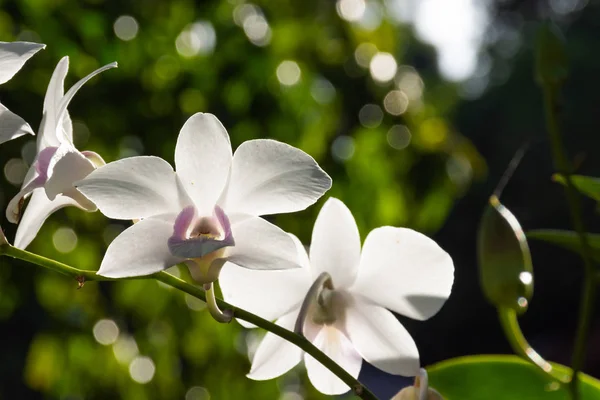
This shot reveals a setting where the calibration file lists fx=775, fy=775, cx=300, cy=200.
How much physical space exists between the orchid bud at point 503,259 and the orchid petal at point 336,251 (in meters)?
0.08

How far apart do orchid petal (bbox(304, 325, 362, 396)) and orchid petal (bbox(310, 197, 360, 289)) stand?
33 millimetres

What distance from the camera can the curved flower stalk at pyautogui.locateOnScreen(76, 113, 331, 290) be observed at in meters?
0.38

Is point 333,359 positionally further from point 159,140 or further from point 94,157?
point 159,140

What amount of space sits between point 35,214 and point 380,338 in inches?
8.5

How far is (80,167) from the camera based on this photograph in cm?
42

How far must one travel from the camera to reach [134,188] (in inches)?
15.4

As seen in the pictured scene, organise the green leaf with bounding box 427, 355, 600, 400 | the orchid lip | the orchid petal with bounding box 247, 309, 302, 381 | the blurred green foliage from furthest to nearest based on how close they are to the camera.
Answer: the blurred green foliage, the green leaf with bounding box 427, 355, 600, 400, the orchid petal with bounding box 247, 309, 302, 381, the orchid lip

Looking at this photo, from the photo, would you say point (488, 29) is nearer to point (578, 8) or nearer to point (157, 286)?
point (578, 8)

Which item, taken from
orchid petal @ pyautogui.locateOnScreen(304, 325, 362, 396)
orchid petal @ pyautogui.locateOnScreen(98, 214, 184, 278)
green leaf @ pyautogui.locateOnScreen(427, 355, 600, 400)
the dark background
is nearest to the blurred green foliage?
the dark background

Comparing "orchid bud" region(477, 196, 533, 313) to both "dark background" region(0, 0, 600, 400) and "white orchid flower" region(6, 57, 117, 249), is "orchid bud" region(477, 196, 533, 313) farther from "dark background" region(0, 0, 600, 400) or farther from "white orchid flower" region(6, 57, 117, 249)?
"dark background" region(0, 0, 600, 400)

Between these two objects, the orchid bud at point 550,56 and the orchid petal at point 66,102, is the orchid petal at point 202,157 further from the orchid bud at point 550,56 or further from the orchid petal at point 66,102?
the orchid bud at point 550,56

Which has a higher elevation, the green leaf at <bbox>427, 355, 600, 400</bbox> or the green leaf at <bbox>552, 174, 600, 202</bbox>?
the green leaf at <bbox>552, 174, 600, 202</bbox>

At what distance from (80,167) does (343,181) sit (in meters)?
0.97

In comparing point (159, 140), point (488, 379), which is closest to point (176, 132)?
point (159, 140)
